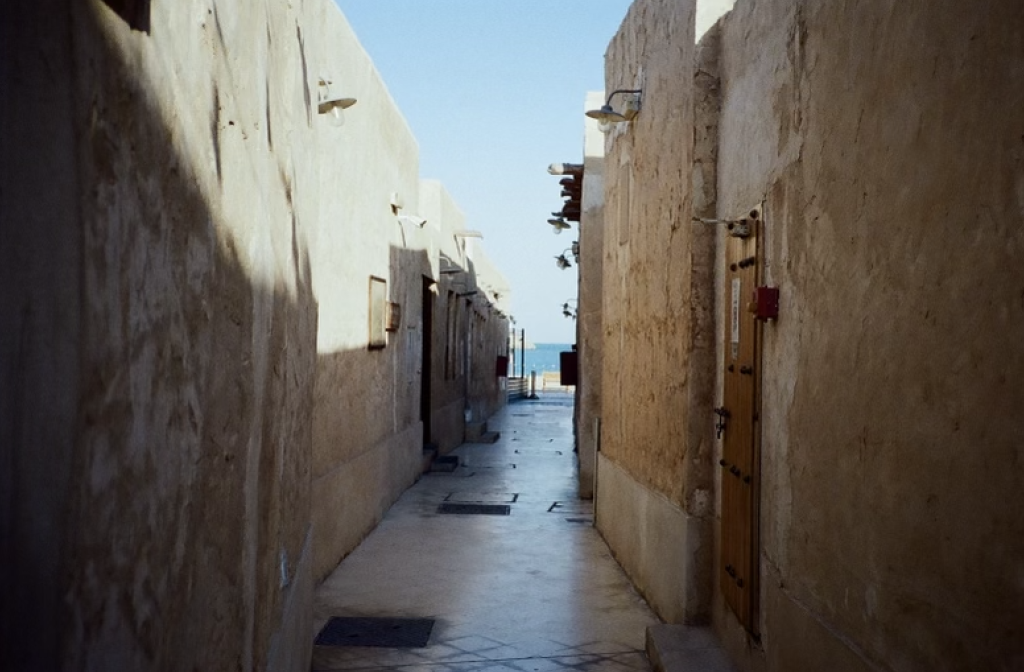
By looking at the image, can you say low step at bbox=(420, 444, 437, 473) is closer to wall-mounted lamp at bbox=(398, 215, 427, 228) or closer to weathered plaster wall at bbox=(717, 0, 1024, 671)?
wall-mounted lamp at bbox=(398, 215, 427, 228)

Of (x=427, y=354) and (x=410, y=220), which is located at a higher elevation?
(x=410, y=220)

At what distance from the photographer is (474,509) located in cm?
951

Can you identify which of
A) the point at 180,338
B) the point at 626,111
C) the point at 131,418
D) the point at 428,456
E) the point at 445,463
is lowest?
the point at 445,463

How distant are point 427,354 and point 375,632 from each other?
8070mm

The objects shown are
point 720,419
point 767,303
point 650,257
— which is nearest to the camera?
point 767,303

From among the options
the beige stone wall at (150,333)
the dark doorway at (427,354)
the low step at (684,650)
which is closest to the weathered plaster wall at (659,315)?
the low step at (684,650)

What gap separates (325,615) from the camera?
569 centimetres

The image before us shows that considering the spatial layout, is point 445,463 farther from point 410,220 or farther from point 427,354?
point 410,220

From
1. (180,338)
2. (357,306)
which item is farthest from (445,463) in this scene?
(180,338)

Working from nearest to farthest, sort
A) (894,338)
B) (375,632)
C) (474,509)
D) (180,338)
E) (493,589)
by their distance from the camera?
(180,338)
(894,338)
(375,632)
(493,589)
(474,509)

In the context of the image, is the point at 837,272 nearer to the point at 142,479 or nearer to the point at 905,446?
the point at 905,446

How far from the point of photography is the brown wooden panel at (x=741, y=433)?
14.2 feet

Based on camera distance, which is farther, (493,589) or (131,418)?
(493,589)

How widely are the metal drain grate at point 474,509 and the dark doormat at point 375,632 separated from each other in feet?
12.3
